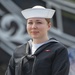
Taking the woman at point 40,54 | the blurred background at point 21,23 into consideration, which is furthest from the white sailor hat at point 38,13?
the blurred background at point 21,23

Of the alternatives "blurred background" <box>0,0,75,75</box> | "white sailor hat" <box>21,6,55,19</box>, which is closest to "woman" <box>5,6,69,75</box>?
"white sailor hat" <box>21,6,55,19</box>

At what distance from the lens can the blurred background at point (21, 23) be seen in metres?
5.78

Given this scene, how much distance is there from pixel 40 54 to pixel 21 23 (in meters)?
3.52

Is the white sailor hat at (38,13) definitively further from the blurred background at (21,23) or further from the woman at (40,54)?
the blurred background at (21,23)

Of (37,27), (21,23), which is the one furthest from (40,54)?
(21,23)

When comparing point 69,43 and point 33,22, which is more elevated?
point 33,22

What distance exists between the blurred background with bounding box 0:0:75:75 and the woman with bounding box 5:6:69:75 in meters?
3.42

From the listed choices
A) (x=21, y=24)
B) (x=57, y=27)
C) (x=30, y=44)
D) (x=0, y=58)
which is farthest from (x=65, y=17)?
(x=30, y=44)

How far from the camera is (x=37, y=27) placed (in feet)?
7.41

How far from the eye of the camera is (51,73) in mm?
2236

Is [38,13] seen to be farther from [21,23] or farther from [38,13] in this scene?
[21,23]

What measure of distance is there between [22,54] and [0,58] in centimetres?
353

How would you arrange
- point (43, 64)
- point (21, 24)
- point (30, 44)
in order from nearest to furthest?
point (43, 64)
point (30, 44)
point (21, 24)

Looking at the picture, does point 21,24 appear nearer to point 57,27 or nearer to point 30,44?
point 57,27
